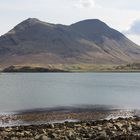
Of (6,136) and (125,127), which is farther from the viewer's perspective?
(125,127)

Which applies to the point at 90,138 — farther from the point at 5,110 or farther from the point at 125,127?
the point at 5,110

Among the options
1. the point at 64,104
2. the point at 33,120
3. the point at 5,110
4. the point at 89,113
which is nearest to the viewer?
the point at 33,120

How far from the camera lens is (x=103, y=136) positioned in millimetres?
34000

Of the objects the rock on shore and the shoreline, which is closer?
the rock on shore

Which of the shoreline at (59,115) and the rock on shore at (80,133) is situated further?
the shoreline at (59,115)

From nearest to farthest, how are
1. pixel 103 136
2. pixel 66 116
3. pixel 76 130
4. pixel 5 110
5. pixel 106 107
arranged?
pixel 103 136
pixel 76 130
pixel 66 116
pixel 5 110
pixel 106 107

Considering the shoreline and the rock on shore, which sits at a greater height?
the shoreline

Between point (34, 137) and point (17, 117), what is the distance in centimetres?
2407

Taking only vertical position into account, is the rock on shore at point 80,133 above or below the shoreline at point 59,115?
below

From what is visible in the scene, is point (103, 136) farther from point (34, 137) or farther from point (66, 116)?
point (66, 116)

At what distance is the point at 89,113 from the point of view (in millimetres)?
64062

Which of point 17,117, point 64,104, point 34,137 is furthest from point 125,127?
point 64,104

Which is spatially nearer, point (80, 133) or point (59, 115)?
point (80, 133)

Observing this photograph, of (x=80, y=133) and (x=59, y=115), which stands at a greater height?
(x=59, y=115)
